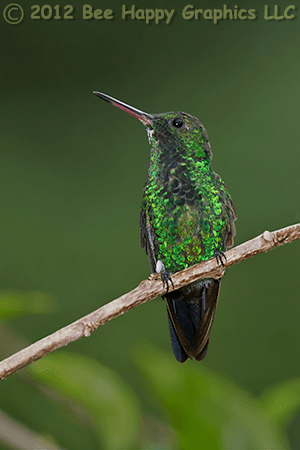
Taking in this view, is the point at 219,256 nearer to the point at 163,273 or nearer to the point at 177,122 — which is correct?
the point at 163,273

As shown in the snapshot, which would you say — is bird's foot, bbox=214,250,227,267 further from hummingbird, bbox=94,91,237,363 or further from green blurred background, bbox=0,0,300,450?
green blurred background, bbox=0,0,300,450

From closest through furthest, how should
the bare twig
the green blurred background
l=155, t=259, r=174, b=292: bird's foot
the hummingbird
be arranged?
the bare twig, l=155, t=259, r=174, b=292: bird's foot, the hummingbird, the green blurred background

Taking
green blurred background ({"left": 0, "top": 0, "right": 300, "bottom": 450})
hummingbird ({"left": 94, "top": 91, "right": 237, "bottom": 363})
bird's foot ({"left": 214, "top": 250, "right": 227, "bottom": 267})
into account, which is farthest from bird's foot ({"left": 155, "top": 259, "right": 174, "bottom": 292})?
green blurred background ({"left": 0, "top": 0, "right": 300, "bottom": 450})

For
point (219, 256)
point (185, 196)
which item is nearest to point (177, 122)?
point (185, 196)

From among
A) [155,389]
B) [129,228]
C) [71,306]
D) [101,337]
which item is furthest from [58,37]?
[155,389]

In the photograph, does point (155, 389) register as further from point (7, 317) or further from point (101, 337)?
point (101, 337)

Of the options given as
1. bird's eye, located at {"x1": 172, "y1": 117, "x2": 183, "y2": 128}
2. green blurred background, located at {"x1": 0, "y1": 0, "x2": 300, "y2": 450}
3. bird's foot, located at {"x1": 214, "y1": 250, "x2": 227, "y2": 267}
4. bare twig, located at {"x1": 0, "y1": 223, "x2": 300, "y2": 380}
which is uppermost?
green blurred background, located at {"x1": 0, "y1": 0, "x2": 300, "y2": 450}

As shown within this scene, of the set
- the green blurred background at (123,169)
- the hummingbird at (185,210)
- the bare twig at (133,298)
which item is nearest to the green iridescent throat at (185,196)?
the hummingbird at (185,210)
